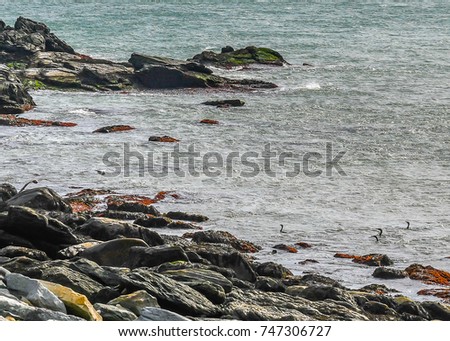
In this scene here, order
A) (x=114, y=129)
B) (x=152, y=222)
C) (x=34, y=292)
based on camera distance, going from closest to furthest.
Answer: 1. (x=34, y=292)
2. (x=152, y=222)
3. (x=114, y=129)

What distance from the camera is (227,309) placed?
16.1 m

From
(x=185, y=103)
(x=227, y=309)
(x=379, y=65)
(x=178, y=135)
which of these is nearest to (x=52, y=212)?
(x=227, y=309)

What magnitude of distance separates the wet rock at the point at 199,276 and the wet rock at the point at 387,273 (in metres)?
5.75

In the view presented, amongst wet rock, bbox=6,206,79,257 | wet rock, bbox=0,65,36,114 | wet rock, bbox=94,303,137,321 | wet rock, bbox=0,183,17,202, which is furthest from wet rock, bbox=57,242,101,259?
wet rock, bbox=0,65,36,114

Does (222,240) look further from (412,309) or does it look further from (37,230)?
(412,309)

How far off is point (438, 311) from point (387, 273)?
399cm

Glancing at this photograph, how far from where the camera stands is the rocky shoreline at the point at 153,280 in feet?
47.6

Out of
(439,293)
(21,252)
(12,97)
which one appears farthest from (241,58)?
(21,252)

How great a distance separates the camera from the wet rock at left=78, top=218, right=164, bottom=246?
2230 centimetres

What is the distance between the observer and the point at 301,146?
3891 cm

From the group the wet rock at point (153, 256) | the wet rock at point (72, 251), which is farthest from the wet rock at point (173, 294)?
the wet rock at point (72, 251)

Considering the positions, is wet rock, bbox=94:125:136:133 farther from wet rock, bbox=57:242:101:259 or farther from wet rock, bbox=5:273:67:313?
wet rock, bbox=5:273:67:313

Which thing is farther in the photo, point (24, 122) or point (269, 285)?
point (24, 122)

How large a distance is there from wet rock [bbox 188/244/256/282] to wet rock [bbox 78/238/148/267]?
1.92 m
